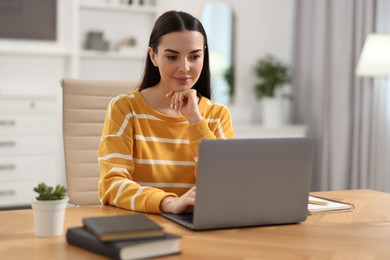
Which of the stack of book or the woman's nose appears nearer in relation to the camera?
the stack of book

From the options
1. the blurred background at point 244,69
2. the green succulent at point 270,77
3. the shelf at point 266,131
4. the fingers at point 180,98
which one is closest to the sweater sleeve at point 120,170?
the fingers at point 180,98

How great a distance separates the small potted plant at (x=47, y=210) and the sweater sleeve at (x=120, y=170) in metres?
0.31

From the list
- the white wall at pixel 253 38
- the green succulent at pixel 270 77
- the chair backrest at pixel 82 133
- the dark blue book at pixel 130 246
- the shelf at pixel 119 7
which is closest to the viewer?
the dark blue book at pixel 130 246

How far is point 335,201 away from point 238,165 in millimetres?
549

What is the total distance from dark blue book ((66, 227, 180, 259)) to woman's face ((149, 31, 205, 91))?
747 mm

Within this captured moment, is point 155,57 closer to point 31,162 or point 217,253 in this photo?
point 217,253

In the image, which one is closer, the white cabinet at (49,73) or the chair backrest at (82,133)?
the chair backrest at (82,133)

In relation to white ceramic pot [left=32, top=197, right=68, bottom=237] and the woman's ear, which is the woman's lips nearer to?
the woman's ear

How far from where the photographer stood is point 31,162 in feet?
15.0

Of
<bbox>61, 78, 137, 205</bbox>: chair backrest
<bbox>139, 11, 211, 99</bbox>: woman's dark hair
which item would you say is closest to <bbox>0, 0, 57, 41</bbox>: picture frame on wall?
<bbox>61, 78, 137, 205</bbox>: chair backrest

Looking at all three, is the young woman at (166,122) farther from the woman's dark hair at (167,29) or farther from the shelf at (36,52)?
the shelf at (36,52)

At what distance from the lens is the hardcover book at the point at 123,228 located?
1.17m

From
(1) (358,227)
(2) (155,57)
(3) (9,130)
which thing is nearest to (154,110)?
(2) (155,57)

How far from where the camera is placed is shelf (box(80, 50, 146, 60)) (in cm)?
488
